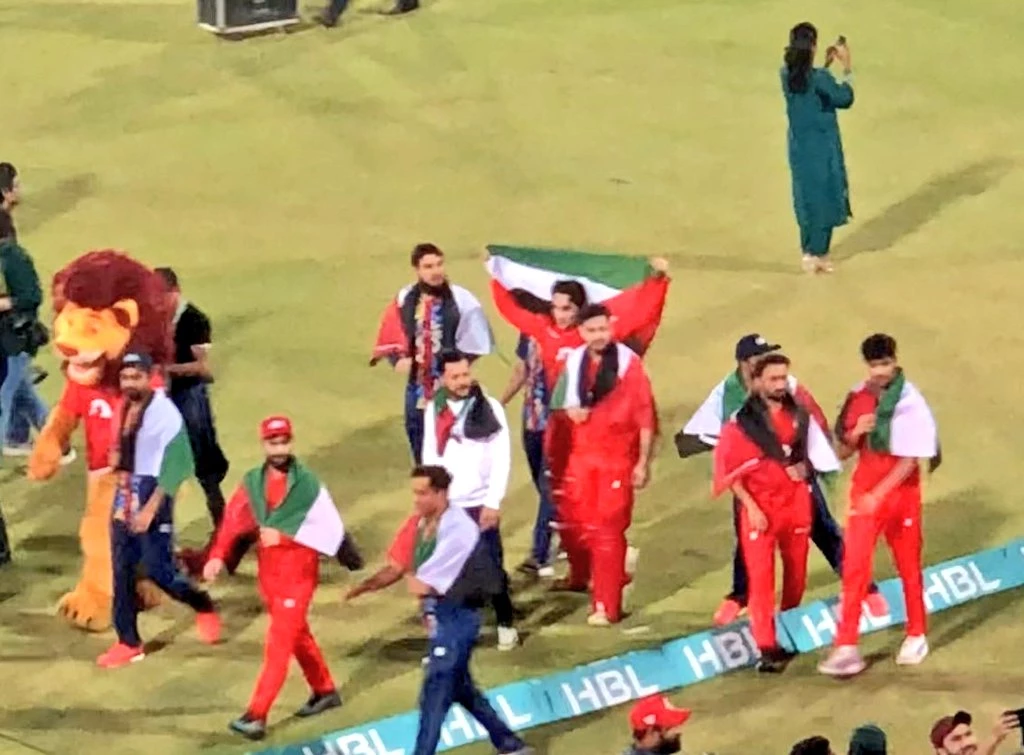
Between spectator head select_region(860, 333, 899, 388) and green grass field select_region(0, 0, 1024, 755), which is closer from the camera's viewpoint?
spectator head select_region(860, 333, 899, 388)

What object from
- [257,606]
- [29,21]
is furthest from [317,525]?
[29,21]

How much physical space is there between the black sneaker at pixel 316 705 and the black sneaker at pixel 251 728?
8.8 inches

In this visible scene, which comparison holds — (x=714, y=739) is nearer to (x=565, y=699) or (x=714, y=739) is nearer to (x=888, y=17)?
(x=565, y=699)

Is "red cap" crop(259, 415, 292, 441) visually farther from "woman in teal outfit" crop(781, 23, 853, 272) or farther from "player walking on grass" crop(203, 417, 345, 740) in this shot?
"woman in teal outfit" crop(781, 23, 853, 272)

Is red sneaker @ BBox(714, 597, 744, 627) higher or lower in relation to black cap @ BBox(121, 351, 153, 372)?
lower

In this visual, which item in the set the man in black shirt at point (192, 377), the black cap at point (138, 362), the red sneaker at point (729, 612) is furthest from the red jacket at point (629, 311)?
the black cap at point (138, 362)

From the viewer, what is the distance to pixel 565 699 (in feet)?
33.0

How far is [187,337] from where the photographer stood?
11039 millimetres

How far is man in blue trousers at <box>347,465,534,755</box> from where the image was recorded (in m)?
8.97

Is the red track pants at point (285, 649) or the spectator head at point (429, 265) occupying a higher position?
the spectator head at point (429, 265)

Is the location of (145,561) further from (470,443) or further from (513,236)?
(513,236)

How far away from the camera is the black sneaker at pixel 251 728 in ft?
32.4

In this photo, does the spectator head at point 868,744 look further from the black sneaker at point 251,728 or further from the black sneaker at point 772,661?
the black sneaker at point 251,728

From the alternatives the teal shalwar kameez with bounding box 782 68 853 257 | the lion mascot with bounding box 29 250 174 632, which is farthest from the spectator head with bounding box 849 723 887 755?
the teal shalwar kameez with bounding box 782 68 853 257
